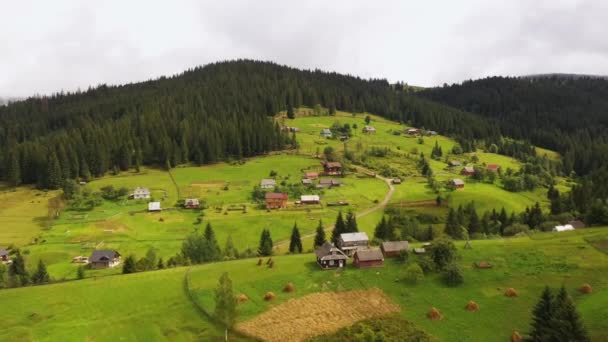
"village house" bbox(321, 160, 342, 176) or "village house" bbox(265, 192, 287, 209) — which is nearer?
"village house" bbox(265, 192, 287, 209)

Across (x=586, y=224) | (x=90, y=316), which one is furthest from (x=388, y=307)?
(x=586, y=224)

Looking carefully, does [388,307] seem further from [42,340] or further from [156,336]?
[42,340]

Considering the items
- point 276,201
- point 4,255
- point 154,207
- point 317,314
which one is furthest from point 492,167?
point 4,255

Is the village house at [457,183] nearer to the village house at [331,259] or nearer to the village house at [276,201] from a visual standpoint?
the village house at [276,201]

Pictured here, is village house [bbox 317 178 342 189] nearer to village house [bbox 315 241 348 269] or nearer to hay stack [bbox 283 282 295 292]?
village house [bbox 315 241 348 269]

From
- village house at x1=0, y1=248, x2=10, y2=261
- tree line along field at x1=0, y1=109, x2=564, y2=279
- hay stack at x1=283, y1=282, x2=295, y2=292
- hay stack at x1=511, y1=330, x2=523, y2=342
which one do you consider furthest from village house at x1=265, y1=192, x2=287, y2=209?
hay stack at x1=511, y1=330, x2=523, y2=342

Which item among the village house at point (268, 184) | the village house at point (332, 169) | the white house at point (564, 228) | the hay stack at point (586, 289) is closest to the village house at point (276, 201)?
the village house at point (268, 184)
